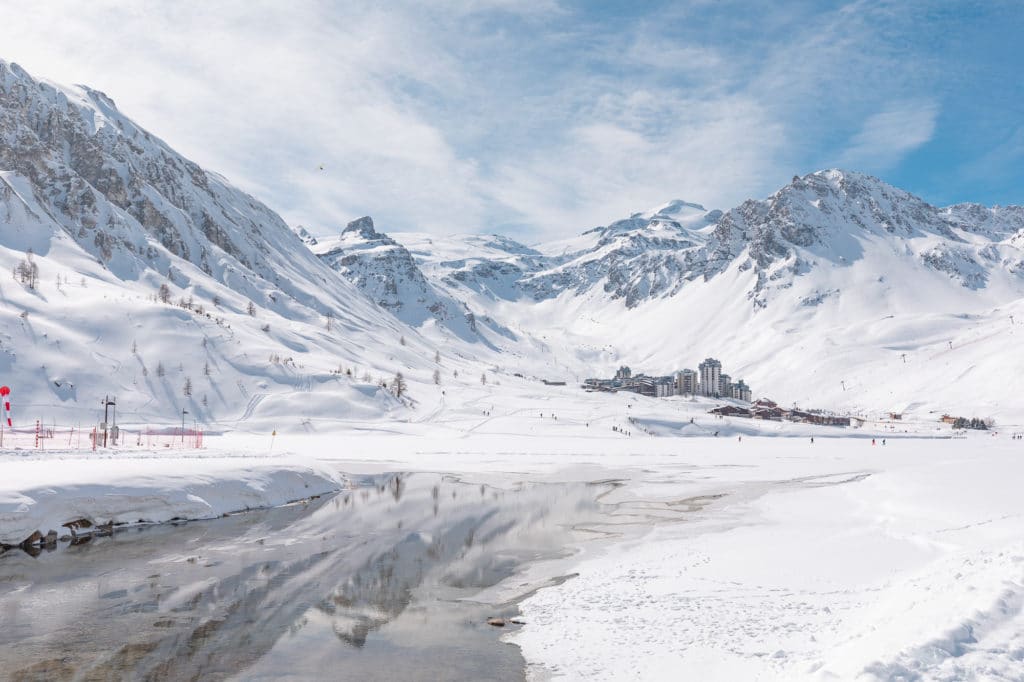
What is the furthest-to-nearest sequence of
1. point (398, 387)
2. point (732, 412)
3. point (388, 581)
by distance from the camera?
point (732, 412) → point (398, 387) → point (388, 581)

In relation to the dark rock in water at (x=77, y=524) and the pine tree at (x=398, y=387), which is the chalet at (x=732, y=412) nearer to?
the pine tree at (x=398, y=387)

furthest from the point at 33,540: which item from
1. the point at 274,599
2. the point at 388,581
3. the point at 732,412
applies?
the point at 732,412

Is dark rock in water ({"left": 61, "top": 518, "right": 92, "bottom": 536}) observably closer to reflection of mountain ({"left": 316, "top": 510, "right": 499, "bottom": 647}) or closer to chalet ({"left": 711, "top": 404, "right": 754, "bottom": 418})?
reflection of mountain ({"left": 316, "top": 510, "right": 499, "bottom": 647})

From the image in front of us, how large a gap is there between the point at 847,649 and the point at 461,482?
156 feet

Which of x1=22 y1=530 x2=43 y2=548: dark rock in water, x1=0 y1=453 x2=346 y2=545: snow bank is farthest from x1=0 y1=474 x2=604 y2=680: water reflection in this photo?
x1=0 y1=453 x2=346 y2=545: snow bank

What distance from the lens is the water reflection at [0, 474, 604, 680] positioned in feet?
57.9

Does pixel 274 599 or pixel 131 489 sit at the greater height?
pixel 131 489

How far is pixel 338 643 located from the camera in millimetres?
19312

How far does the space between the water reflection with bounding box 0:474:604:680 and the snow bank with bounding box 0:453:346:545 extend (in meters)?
2.22

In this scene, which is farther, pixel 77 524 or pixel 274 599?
pixel 77 524

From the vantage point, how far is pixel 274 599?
23609 mm

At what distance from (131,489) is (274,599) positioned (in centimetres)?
1899

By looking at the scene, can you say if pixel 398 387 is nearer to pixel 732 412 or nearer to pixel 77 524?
pixel 732 412

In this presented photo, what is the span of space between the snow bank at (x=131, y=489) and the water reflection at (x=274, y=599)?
2220 millimetres
